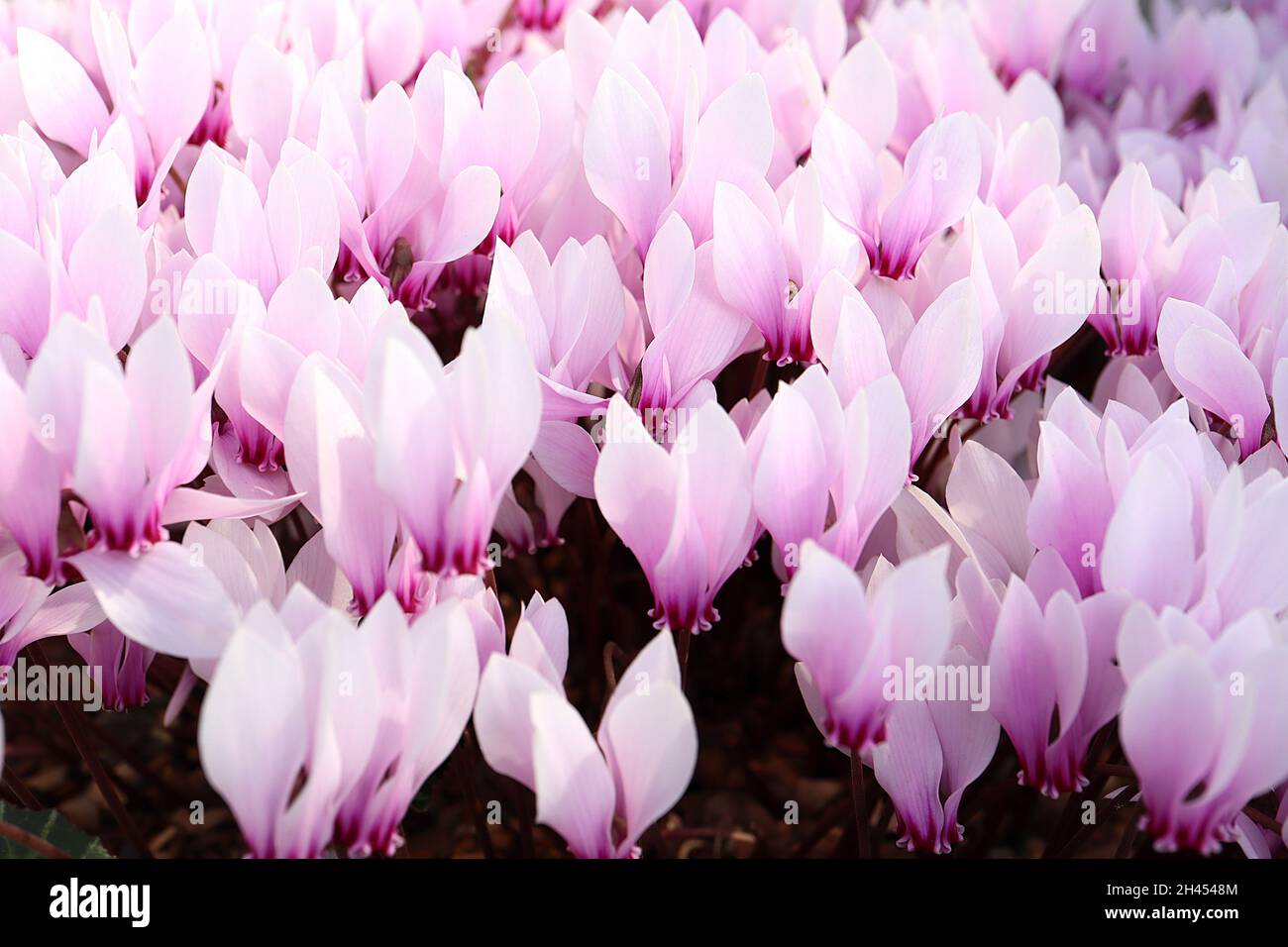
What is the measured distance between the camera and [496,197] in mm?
678

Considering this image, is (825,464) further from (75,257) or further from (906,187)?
(75,257)

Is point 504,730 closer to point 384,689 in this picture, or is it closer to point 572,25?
point 384,689

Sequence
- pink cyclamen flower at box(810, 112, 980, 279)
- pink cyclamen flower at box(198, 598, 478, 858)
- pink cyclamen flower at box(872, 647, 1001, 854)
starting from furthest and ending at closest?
pink cyclamen flower at box(810, 112, 980, 279) < pink cyclamen flower at box(872, 647, 1001, 854) < pink cyclamen flower at box(198, 598, 478, 858)

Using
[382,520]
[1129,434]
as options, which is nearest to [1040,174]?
[1129,434]

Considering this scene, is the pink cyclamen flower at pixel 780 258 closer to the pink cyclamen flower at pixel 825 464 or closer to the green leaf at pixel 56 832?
the pink cyclamen flower at pixel 825 464

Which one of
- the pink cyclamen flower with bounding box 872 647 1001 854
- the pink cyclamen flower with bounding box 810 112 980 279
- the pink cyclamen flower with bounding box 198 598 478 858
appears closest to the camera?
the pink cyclamen flower with bounding box 198 598 478 858

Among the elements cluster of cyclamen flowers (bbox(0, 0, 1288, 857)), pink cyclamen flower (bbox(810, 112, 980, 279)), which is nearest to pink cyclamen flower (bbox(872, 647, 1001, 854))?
cluster of cyclamen flowers (bbox(0, 0, 1288, 857))

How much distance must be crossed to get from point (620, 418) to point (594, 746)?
0.15 meters

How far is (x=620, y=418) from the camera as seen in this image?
1.79ft

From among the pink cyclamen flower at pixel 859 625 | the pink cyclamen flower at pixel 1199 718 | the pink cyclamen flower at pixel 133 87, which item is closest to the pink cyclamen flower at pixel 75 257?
the pink cyclamen flower at pixel 133 87

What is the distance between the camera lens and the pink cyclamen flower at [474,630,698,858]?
47 centimetres

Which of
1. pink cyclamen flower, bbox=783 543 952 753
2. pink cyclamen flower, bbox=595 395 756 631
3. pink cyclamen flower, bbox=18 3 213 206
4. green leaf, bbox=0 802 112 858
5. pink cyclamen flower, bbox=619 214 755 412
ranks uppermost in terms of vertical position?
pink cyclamen flower, bbox=18 3 213 206

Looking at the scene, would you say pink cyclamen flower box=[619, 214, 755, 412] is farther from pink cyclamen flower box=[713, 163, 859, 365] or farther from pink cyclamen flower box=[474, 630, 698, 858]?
pink cyclamen flower box=[474, 630, 698, 858]

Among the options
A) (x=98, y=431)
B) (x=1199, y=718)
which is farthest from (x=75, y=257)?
(x=1199, y=718)
